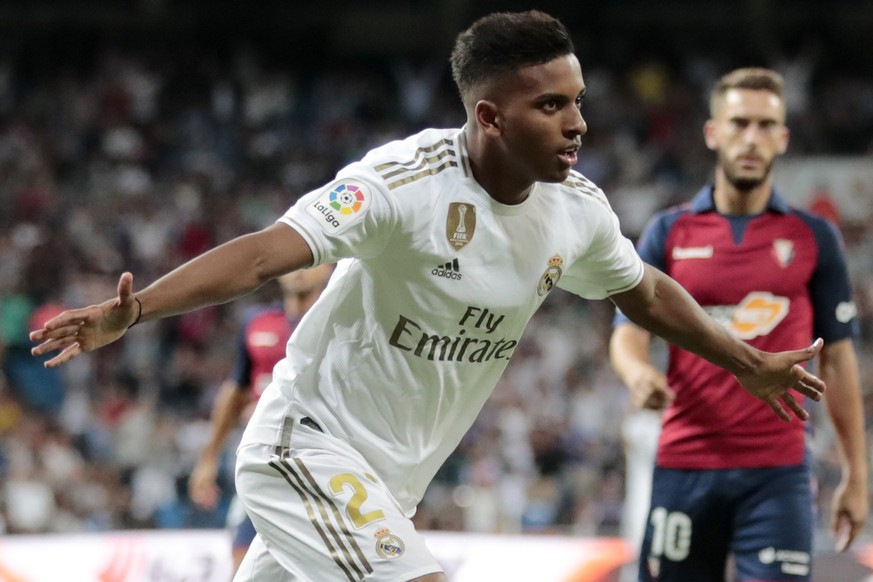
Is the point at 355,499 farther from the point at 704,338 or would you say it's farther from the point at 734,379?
the point at 734,379

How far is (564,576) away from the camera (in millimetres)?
7180

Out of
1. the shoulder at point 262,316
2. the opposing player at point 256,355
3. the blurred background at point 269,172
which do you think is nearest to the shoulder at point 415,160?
the opposing player at point 256,355

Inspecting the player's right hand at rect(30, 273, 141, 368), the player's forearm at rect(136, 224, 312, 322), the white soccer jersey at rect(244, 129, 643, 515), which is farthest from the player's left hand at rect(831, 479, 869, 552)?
the player's right hand at rect(30, 273, 141, 368)

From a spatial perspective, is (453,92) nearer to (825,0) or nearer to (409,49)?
(409,49)

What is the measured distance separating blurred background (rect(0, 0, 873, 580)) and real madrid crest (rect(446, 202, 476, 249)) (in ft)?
22.8

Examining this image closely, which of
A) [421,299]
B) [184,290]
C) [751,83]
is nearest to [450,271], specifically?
[421,299]

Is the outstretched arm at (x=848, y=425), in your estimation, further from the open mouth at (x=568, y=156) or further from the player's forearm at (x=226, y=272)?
the player's forearm at (x=226, y=272)

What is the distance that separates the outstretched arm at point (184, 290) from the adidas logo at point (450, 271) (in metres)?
0.42

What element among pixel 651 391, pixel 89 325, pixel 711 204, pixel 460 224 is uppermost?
pixel 711 204

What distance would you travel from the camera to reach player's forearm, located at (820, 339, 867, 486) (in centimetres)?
506

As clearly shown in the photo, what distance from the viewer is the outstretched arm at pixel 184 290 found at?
9.82 feet

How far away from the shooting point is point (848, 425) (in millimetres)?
5086

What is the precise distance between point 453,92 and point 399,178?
16456 mm

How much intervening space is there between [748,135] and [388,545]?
2.48 metres
